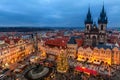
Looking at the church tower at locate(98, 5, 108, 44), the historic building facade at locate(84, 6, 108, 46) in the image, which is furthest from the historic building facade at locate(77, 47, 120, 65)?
the church tower at locate(98, 5, 108, 44)

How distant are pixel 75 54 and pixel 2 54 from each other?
113ft

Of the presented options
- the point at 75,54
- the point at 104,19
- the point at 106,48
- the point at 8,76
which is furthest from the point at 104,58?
the point at 8,76

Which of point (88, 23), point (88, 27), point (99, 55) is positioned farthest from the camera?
point (88, 23)

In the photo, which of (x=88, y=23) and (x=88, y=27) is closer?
(x=88, y=27)

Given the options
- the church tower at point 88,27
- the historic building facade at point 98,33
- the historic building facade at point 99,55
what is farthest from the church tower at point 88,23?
the historic building facade at point 99,55

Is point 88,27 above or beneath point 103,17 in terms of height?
beneath

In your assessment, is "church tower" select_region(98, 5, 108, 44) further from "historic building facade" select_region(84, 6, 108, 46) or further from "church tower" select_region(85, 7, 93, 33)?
"church tower" select_region(85, 7, 93, 33)

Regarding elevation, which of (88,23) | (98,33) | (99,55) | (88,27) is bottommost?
(99,55)

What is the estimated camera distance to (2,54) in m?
69.1

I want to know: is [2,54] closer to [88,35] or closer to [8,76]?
[8,76]

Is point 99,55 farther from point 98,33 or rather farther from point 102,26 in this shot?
point 102,26

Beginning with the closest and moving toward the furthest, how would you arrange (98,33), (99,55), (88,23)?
(99,55)
(98,33)
(88,23)

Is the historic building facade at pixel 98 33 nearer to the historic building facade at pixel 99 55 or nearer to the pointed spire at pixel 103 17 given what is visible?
the pointed spire at pixel 103 17

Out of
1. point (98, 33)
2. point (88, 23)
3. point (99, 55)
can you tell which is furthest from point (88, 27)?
point (99, 55)
